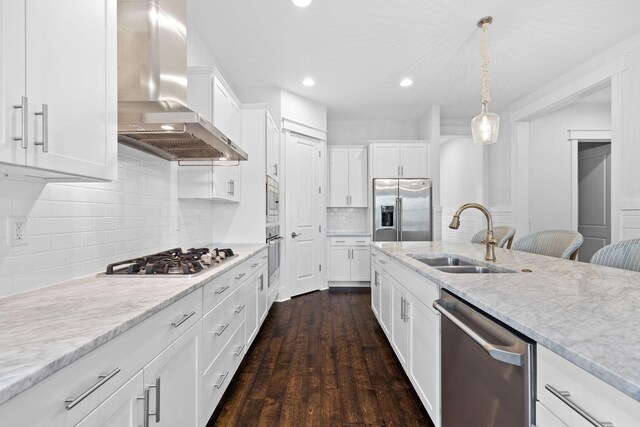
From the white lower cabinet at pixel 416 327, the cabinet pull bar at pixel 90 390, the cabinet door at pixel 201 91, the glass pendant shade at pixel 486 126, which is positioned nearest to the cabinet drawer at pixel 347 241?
the white lower cabinet at pixel 416 327

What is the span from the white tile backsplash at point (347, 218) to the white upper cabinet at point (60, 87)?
445cm

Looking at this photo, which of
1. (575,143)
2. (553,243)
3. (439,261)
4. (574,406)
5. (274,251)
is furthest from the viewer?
(575,143)

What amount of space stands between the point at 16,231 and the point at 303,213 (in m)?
3.44

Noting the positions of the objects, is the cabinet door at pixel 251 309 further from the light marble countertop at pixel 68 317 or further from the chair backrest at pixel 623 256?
the chair backrest at pixel 623 256

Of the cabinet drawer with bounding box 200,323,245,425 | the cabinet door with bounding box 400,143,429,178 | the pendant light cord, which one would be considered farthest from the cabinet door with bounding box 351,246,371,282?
the cabinet drawer with bounding box 200,323,245,425

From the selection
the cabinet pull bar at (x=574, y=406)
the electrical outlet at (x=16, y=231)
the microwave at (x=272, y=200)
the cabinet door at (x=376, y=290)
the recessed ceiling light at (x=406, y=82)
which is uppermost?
the recessed ceiling light at (x=406, y=82)

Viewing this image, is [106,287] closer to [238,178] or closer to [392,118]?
[238,178]

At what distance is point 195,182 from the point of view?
2.52 m

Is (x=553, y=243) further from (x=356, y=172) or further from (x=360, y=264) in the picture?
(x=356, y=172)

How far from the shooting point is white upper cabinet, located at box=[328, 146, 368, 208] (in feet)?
17.4

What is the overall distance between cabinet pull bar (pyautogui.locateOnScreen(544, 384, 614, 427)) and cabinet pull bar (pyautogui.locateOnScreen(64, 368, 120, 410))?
1.07 metres

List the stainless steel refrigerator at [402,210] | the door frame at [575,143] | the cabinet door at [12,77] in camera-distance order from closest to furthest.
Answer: the cabinet door at [12,77], the door frame at [575,143], the stainless steel refrigerator at [402,210]

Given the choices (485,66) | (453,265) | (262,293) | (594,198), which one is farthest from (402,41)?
(594,198)

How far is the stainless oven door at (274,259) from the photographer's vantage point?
3.36m
